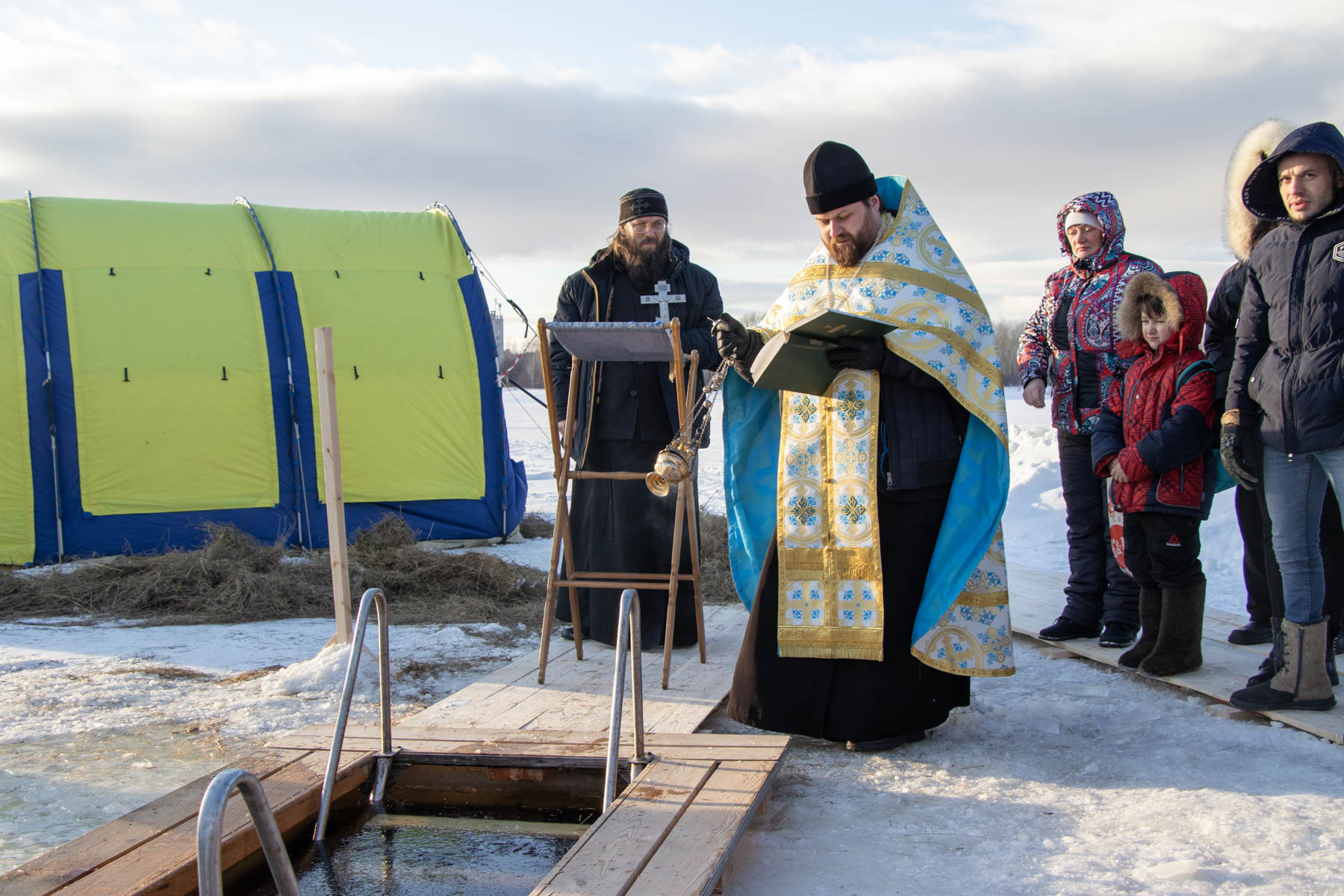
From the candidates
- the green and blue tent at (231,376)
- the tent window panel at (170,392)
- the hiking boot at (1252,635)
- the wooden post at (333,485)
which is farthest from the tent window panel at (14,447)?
the hiking boot at (1252,635)

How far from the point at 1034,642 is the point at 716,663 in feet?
5.39

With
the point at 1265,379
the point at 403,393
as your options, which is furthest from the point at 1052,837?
the point at 403,393

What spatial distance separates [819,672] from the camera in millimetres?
3805

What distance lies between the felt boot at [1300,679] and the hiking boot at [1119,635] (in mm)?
1078

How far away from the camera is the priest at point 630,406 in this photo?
5191 mm

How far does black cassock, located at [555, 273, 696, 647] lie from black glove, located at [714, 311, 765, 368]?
4.57 ft

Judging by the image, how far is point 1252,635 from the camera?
16.9 ft

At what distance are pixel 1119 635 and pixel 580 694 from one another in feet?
8.41

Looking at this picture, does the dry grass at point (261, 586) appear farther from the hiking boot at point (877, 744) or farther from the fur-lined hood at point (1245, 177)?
the fur-lined hood at point (1245, 177)

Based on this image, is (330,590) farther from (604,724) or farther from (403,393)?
(604,724)

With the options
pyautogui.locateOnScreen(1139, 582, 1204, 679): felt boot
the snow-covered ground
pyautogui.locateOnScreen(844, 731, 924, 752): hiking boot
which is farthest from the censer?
pyautogui.locateOnScreen(1139, 582, 1204, 679): felt boot

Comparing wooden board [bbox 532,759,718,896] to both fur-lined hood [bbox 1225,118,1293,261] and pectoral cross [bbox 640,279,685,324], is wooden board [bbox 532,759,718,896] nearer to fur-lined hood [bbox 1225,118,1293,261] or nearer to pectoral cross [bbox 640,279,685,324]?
pectoral cross [bbox 640,279,685,324]

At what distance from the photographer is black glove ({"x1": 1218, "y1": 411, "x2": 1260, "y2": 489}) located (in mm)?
4062

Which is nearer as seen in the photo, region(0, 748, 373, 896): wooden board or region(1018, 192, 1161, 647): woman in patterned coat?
region(0, 748, 373, 896): wooden board
